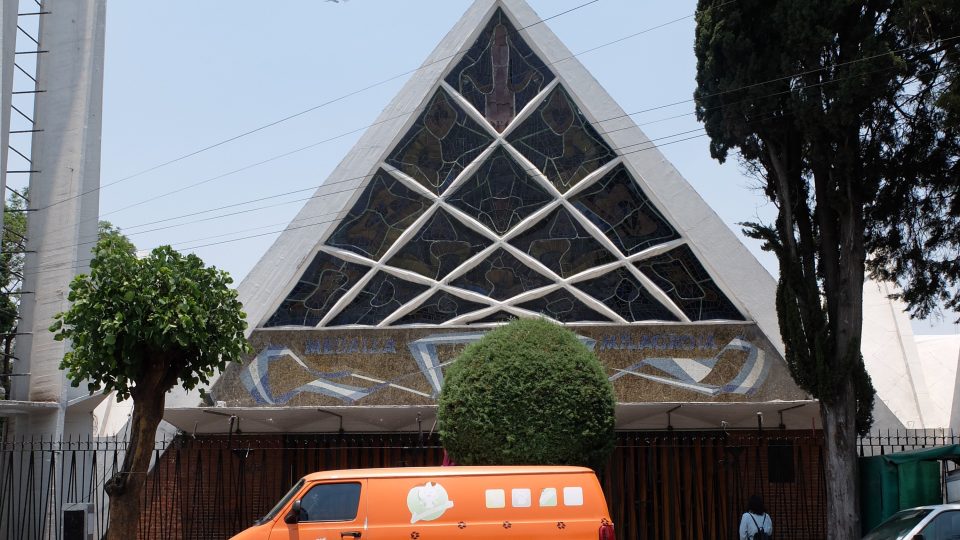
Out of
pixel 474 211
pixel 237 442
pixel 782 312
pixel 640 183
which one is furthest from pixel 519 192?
pixel 237 442

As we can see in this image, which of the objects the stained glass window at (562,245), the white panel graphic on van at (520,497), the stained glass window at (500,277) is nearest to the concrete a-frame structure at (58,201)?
the stained glass window at (500,277)

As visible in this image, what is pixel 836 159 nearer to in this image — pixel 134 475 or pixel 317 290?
pixel 317 290

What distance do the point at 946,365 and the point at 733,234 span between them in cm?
1483

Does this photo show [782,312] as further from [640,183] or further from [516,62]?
[516,62]

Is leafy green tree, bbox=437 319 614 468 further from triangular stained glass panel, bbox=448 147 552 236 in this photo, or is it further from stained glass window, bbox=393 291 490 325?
triangular stained glass panel, bbox=448 147 552 236

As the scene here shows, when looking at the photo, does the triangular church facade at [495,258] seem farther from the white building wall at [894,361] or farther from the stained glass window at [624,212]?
the white building wall at [894,361]

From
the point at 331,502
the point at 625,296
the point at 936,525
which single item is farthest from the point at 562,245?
the point at 936,525

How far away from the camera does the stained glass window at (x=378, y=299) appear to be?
65.9ft

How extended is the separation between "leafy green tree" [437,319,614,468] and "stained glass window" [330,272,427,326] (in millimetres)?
4174

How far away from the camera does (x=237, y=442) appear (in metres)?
20.2

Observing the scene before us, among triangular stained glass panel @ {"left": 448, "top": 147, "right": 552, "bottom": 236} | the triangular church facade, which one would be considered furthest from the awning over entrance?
triangular stained glass panel @ {"left": 448, "top": 147, "right": 552, "bottom": 236}

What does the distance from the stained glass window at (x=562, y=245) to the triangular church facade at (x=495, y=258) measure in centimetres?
3

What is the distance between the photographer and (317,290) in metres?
20.3

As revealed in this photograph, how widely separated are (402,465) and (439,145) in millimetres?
6067
